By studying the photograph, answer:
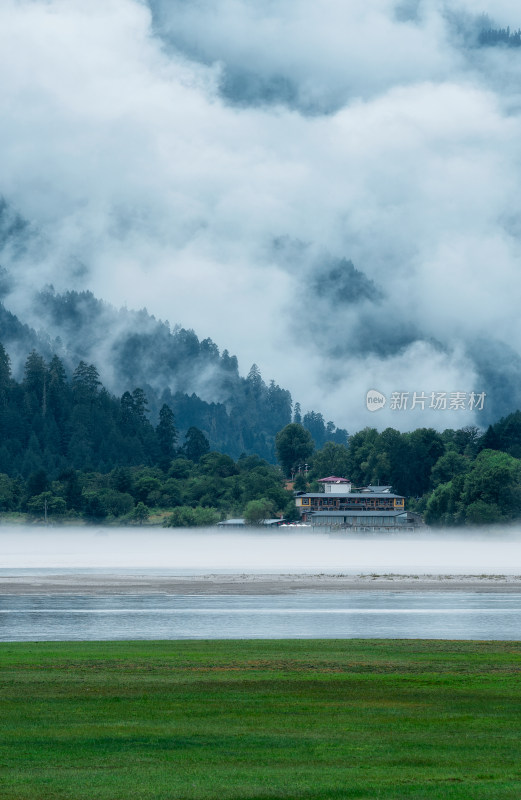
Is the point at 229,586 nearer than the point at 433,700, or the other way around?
the point at 433,700

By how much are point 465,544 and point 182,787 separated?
156 metres

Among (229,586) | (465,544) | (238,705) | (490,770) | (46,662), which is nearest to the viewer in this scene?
(490,770)

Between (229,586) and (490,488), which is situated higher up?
(490,488)

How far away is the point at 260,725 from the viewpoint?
69.1 ft

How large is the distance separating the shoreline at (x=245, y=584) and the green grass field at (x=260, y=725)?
3854 centimetres

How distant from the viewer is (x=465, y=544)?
167m

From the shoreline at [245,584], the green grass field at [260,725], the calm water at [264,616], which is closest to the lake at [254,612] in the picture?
the calm water at [264,616]

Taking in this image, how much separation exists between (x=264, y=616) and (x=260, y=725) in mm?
30873

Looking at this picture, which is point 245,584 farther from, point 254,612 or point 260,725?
point 260,725

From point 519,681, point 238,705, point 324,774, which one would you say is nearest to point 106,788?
point 324,774

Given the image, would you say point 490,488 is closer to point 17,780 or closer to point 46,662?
point 46,662

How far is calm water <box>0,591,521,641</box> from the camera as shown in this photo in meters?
42.5

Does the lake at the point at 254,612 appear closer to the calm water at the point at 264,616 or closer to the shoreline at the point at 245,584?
the calm water at the point at 264,616

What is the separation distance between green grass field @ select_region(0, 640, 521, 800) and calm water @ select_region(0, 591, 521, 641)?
8.36 metres
